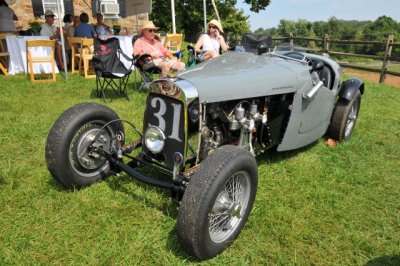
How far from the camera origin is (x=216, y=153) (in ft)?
7.79

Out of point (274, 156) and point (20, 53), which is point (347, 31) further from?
point (274, 156)

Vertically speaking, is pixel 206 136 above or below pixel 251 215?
above

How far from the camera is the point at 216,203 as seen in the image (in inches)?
95.5

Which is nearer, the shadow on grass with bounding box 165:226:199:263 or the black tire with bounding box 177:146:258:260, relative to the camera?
the black tire with bounding box 177:146:258:260

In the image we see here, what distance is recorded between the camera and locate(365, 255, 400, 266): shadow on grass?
2486mm

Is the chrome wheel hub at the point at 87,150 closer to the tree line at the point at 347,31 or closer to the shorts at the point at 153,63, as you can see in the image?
the shorts at the point at 153,63

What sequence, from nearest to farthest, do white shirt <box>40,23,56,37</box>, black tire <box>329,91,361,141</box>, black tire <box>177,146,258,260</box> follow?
1. black tire <box>177,146,258,260</box>
2. black tire <box>329,91,361,141</box>
3. white shirt <box>40,23,56,37</box>

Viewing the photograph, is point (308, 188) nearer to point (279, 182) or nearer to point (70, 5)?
point (279, 182)

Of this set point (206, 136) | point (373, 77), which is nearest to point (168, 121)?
point (206, 136)

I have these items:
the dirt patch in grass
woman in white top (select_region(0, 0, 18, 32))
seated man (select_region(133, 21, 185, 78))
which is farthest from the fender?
the dirt patch in grass

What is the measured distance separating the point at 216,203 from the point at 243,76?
1.23 metres

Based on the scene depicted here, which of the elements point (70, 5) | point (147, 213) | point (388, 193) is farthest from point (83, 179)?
point (70, 5)

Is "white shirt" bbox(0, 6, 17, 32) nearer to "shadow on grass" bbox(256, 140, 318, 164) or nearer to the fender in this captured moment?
"shadow on grass" bbox(256, 140, 318, 164)

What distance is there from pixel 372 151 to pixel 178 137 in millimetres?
3088
